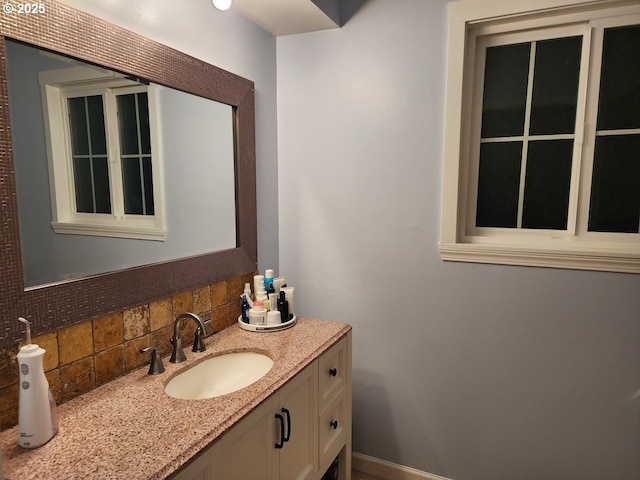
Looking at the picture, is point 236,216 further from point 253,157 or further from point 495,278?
point 495,278

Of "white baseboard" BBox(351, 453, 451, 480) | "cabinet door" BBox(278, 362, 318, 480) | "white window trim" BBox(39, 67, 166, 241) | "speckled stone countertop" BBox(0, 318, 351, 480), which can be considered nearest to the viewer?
Result: "speckled stone countertop" BBox(0, 318, 351, 480)

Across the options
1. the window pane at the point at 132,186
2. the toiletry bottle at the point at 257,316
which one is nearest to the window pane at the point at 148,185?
the window pane at the point at 132,186

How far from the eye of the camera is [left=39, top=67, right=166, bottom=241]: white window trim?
107cm

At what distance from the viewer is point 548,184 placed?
1.73 metres

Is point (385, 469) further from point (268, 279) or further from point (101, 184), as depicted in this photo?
point (101, 184)

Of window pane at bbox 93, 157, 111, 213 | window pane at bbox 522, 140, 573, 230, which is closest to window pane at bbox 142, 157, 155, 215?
window pane at bbox 93, 157, 111, 213

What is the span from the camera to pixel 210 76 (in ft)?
5.09

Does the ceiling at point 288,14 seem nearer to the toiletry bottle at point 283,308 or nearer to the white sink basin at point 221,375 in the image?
the toiletry bottle at point 283,308

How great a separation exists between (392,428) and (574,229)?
48.4 inches

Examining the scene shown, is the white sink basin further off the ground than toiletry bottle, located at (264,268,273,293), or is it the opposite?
toiletry bottle, located at (264,268,273,293)

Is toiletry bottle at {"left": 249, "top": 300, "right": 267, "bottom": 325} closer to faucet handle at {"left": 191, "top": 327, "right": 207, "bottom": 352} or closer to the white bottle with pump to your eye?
faucet handle at {"left": 191, "top": 327, "right": 207, "bottom": 352}

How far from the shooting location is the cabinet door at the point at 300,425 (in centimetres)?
128

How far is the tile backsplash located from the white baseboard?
3.72 feet

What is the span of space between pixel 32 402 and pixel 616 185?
2036 mm
